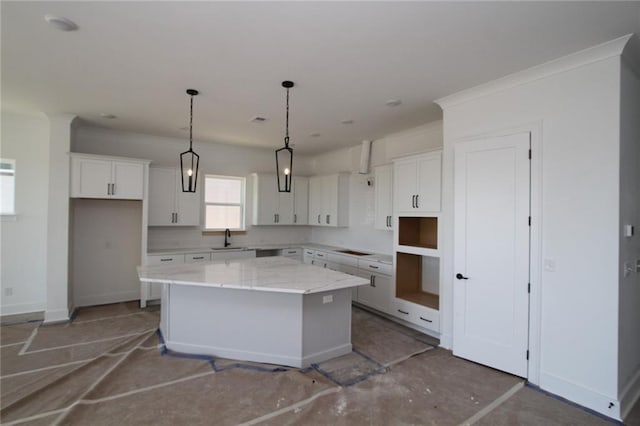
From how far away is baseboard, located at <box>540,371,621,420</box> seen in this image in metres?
2.48

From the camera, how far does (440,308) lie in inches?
150

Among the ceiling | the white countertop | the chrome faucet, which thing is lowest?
the white countertop

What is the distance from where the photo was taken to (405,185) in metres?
4.37

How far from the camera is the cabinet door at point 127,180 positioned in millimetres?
4867

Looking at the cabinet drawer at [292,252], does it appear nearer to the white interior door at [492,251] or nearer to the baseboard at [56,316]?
the baseboard at [56,316]

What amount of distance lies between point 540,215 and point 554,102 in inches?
38.5

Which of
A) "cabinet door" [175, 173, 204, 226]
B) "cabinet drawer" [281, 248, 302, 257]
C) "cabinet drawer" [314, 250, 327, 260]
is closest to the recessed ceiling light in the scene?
"cabinet door" [175, 173, 204, 226]

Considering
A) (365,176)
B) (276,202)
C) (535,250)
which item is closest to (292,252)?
(276,202)

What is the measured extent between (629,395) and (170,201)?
5990 millimetres

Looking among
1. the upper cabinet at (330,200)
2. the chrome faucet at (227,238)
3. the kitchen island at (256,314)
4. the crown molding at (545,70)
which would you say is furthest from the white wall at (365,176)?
the kitchen island at (256,314)

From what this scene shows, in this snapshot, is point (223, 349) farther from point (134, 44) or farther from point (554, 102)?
point (554, 102)

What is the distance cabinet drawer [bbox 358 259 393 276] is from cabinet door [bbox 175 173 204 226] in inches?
115

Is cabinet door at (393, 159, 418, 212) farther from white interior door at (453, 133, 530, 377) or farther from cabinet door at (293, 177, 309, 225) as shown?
cabinet door at (293, 177, 309, 225)

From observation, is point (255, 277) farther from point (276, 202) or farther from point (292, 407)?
point (276, 202)
